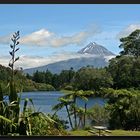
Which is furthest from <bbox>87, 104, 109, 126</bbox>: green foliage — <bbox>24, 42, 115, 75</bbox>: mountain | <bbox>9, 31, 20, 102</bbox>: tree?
<bbox>9, 31, 20, 102</bbox>: tree

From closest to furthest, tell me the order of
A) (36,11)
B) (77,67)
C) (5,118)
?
1. (5,118)
2. (36,11)
3. (77,67)

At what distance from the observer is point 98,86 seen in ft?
19.1

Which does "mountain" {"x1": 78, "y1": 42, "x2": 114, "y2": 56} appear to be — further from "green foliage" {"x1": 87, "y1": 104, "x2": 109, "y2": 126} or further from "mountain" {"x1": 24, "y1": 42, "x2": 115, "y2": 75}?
"green foliage" {"x1": 87, "y1": 104, "x2": 109, "y2": 126}

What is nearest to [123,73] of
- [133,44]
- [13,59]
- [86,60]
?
[86,60]

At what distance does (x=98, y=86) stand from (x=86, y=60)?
91 cm

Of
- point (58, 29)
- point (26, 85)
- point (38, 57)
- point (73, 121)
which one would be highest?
point (58, 29)

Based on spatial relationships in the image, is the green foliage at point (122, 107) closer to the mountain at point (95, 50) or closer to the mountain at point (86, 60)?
the mountain at point (86, 60)

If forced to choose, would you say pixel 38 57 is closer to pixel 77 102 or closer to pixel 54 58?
pixel 54 58

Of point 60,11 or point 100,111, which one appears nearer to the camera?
point 60,11

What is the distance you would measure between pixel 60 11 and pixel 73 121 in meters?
1.54

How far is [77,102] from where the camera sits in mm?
5562

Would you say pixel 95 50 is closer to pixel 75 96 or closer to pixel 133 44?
pixel 75 96

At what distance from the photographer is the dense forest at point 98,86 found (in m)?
4.40

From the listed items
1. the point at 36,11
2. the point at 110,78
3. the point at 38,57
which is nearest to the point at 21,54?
the point at 38,57
